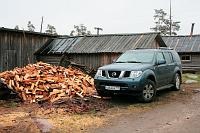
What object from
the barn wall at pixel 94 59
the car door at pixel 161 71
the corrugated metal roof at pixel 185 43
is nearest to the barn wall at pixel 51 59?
the barn wall at pixel 94 59

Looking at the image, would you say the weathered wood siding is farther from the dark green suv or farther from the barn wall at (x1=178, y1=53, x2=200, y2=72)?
the barn wall at (x1=178, y1=53, x2=200, y2=72)

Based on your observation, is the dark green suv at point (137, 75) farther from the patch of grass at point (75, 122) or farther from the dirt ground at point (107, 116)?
the patch of grass at point (75, 122)

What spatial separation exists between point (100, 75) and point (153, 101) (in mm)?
2187

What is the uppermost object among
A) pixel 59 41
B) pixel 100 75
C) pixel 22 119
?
pixel 59 41

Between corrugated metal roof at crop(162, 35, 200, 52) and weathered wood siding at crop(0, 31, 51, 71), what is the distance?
15219 millimetres

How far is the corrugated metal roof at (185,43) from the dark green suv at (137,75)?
19764mm

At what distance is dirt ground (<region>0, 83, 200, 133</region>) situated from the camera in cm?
842

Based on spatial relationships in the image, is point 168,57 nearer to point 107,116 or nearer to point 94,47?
point 107,116

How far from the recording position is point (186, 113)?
10297 millimetres

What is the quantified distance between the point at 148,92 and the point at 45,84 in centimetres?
427

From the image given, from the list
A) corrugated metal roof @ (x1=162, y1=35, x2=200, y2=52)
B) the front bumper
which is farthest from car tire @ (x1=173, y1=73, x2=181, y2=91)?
corrugated metal roof @ (x1=162, y1=35, x2=200, y2=52)

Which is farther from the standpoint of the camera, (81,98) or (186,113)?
(81,98)

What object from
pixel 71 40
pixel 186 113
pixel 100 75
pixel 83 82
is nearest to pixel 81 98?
pixel 100 75

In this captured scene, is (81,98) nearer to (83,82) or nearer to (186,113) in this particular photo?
(83,82)
